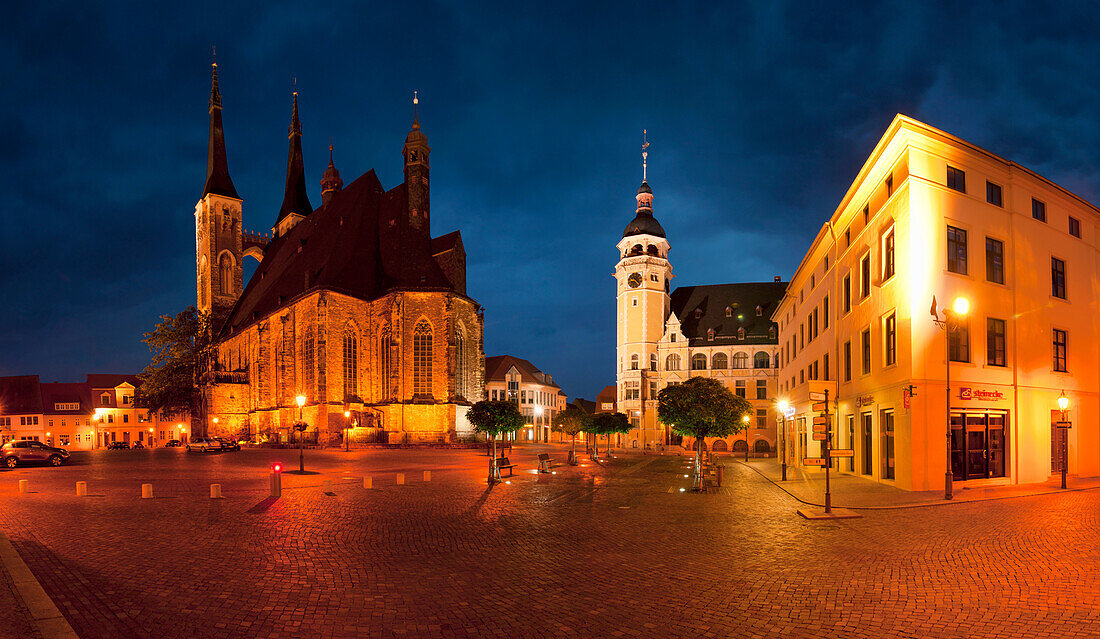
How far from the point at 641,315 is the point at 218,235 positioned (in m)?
59.2

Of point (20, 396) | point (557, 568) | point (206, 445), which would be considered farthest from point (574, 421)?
point (20, 396)

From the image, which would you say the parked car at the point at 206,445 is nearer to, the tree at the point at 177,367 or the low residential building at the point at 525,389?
the tree at the point at 177,367

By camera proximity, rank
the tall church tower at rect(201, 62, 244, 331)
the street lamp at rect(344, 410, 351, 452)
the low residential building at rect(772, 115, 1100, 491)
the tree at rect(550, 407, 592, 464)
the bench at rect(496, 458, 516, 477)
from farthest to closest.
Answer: the tall church tower at rect(201, 62, 244, 331), the tree at rect(550, 407, 592, 464), the street lamp at rect(344, 410, 351, 452), the bench at rect(496, 458, 516, 477), the low residential building at rect(772, 115, 1100, 491)

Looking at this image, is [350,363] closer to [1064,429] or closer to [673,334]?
[673,334]

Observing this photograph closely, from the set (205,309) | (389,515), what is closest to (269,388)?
(205,309)

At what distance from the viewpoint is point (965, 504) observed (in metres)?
19.2

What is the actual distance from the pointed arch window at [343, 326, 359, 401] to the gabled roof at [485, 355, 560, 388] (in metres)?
45.0

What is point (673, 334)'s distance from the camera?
8769 cm

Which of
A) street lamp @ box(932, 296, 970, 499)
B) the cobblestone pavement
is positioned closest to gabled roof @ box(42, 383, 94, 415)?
the cobblestone pavement

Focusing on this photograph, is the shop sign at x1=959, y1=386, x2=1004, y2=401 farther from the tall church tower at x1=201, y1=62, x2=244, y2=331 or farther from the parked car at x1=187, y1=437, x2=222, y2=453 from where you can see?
the tall church tower at x1=201, y1=62, x2=244, y2=331

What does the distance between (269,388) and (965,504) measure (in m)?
65.8

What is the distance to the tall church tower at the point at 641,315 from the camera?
287ft

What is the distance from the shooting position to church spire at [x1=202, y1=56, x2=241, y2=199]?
9688 centimetres

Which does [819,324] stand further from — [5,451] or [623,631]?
[5,451]
